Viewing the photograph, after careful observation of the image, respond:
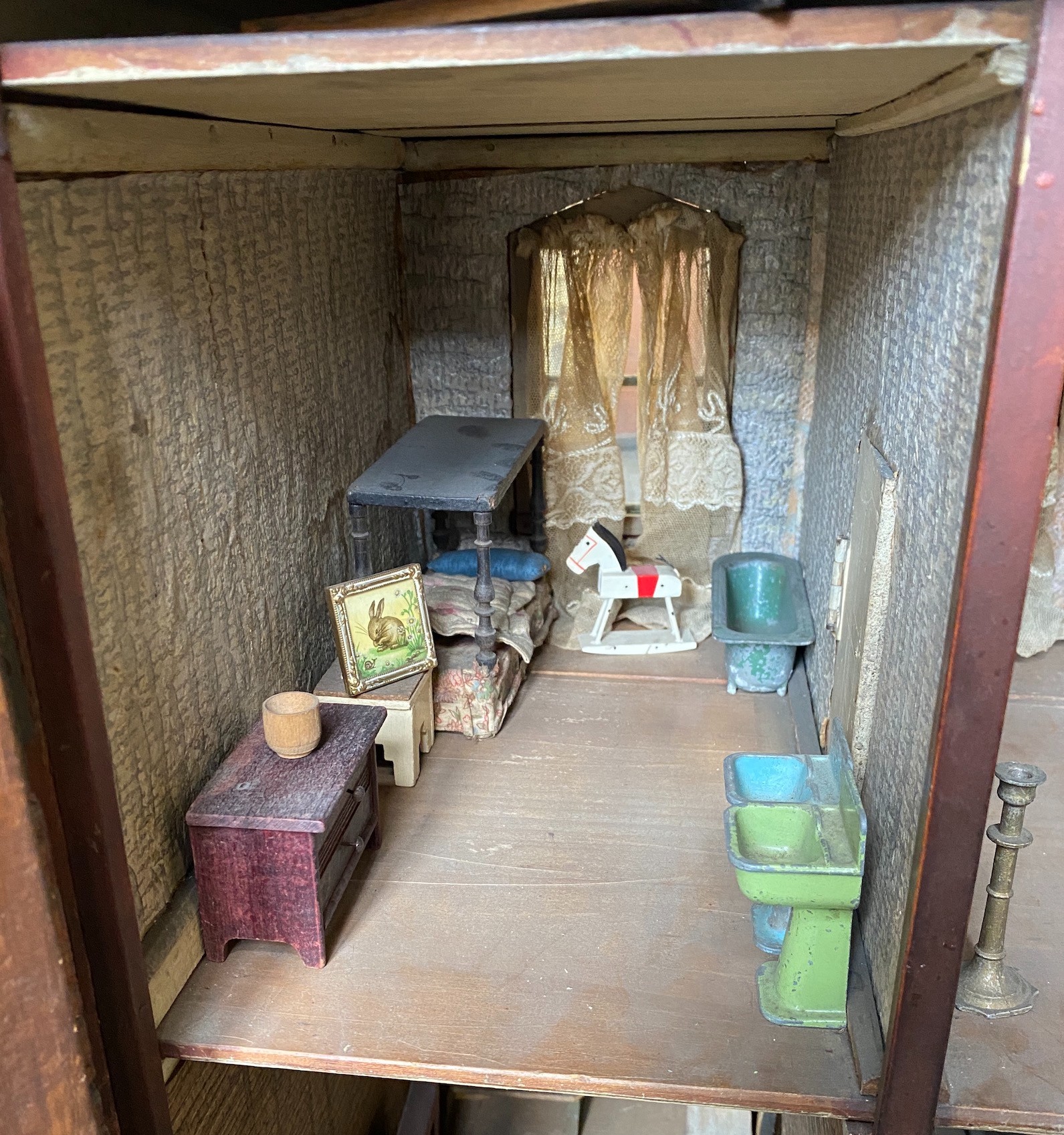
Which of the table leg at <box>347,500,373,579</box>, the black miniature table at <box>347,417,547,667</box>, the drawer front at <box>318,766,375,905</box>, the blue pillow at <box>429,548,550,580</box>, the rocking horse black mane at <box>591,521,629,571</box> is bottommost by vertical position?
the drawer front at <box>318,766,375,905</box>

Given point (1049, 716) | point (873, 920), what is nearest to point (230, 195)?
point (873, 920)

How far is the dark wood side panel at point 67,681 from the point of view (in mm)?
1369

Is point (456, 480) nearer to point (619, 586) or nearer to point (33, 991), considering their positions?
point (619, 586)

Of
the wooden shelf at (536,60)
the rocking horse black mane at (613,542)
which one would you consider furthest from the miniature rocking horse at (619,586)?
the wooden shelf at (536,60)

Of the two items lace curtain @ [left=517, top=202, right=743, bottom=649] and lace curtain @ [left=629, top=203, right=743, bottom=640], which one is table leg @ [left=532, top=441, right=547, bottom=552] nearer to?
lace curtain @ [left=517, top=202, right=743, bottom=649]

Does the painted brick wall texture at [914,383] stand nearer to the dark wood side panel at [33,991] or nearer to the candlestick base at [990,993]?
the candlestick base at [990,993]

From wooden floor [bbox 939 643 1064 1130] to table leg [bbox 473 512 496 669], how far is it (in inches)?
51.0

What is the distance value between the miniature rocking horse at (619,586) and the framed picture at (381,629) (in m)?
0.73

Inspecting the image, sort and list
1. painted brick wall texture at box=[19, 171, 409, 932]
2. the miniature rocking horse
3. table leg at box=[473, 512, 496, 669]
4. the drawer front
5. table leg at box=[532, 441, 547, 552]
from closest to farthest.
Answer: painted brick wall texture at box=[19, 171, 409, 932] < the drawer front < table leg at box=[473, 512, 496, 669] < the miniature rocking horse < table leg at box=[532, 441, 547, 552]

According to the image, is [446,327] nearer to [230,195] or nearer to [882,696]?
[230,195]

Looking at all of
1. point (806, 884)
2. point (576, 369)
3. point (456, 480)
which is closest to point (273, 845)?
point (806, 884)

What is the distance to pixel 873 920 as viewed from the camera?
6.31 ft

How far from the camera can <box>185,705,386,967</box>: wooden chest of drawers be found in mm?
1897

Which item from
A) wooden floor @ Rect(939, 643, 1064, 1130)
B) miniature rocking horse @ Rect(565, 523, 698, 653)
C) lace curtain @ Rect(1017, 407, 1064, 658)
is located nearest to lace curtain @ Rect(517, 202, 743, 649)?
miniature rocking horse @ Rect(565, 523, 698, 653)
